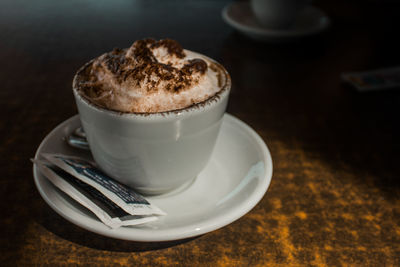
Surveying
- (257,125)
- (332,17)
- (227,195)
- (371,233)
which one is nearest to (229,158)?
(227,195)

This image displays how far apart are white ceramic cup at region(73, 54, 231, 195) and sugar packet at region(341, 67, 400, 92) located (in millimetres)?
994

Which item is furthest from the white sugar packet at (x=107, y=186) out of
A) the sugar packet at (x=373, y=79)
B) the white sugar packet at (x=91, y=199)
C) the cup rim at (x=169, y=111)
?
the sugar packet at (x=373, y=79)

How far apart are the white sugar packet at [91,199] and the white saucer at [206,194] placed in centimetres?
2

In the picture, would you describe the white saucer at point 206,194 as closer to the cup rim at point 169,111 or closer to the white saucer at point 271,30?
the cup rim at point 169,111

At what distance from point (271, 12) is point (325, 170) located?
46.9 inches

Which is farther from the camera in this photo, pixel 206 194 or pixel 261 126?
pixel 261 126

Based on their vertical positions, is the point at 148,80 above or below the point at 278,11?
above

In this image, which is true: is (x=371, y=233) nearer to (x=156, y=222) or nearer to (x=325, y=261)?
(x=325, y=261)

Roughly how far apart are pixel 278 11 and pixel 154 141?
4.86 ft

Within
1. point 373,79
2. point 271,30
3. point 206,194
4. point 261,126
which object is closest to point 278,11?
point 271,30

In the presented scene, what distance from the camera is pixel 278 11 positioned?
6.54 ft

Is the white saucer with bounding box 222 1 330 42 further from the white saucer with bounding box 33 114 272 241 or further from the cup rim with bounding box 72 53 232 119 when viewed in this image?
the cup rim with bounding box 72 53 232 119

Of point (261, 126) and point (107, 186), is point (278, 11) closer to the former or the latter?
point (261, 126)

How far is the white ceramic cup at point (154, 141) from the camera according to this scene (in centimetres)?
78
